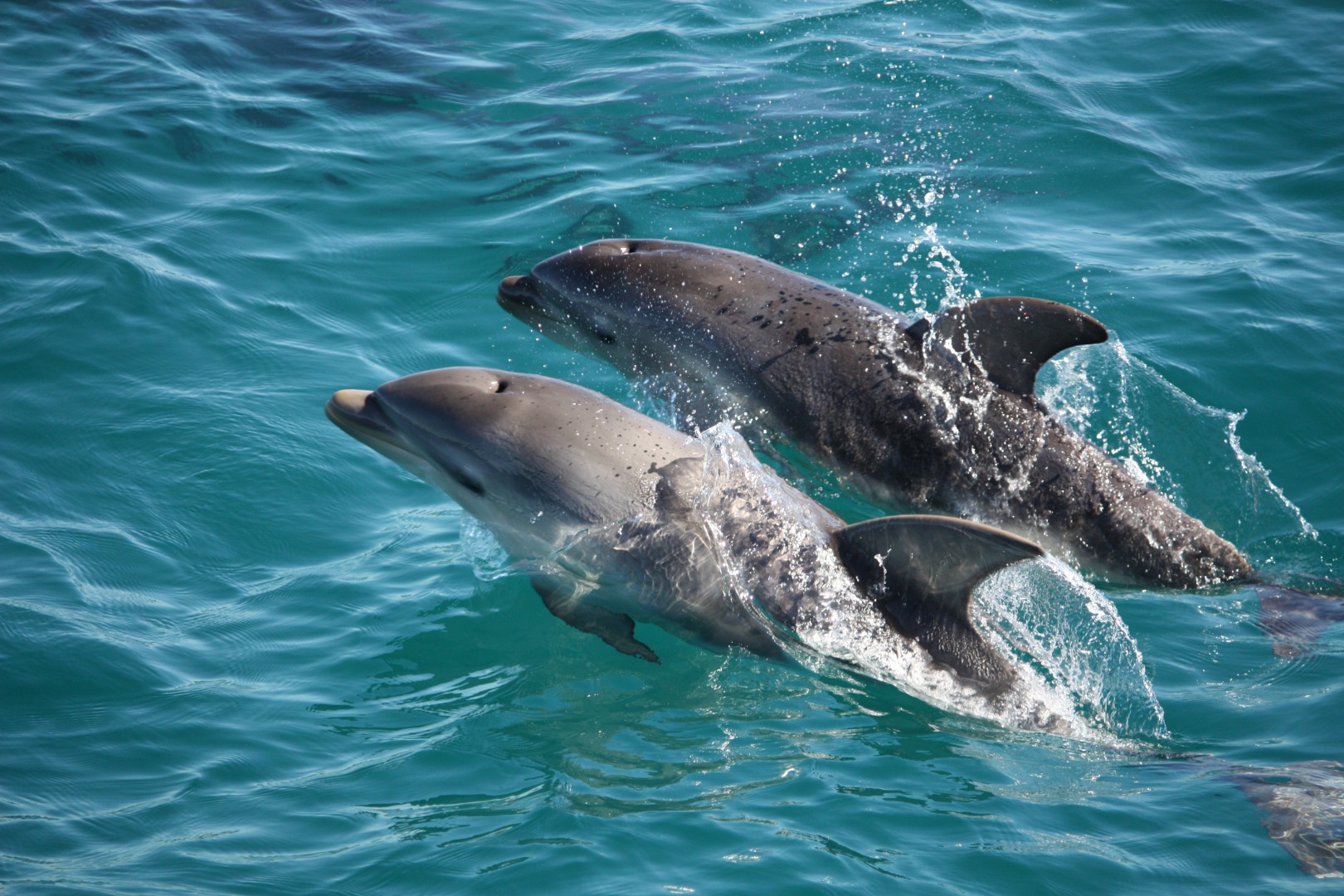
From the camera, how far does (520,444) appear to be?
7891 mm

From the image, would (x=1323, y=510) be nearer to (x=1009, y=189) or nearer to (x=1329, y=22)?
(x=1009, y=189)

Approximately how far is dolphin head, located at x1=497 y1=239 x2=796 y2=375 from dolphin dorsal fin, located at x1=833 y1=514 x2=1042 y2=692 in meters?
2.93

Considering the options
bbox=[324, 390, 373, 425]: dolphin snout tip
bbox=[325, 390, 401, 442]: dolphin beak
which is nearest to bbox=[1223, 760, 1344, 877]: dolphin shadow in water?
bbox=[325, 390, 401, 442]: dolphin beak

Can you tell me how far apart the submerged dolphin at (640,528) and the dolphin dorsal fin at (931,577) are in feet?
0.03

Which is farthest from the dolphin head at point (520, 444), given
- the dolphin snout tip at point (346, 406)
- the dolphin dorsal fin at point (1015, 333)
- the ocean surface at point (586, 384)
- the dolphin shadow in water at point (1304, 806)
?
the dolphin shadow in water at point (1304, 806)

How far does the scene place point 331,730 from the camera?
722 centimetres

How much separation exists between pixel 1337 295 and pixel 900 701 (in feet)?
24.0

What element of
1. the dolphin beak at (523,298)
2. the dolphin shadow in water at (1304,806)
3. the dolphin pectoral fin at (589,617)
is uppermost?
the dolphin beak at (523,298)

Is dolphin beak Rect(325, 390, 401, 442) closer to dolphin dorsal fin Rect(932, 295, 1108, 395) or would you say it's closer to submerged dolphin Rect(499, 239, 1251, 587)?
submerged dolphin Rect(499, 239, 1251, 587)

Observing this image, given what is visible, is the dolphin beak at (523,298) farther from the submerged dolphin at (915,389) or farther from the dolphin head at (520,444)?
the dolphin head at (520,444)

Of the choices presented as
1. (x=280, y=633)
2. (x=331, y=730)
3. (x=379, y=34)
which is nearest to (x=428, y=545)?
(x=280, y=633)

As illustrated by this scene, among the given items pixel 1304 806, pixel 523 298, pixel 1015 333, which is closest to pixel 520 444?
pixel 523 298

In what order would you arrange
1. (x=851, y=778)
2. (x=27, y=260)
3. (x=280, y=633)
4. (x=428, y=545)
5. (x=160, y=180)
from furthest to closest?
(x=160, y=180) < (x=27, y=260) < (x=428, y=545) < (x=280, y=633) < (x=851, y=778)

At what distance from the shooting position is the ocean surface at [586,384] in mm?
6301
